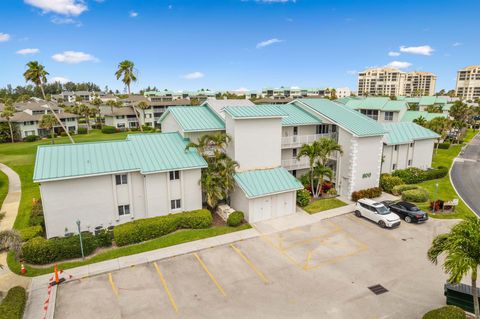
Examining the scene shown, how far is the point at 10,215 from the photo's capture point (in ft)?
98.6

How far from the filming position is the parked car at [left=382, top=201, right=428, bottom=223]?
2793cm

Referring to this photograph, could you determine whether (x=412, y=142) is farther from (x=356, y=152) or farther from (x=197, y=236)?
(x=197, y=236)

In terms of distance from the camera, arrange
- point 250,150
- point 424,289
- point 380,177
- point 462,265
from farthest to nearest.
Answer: point 380,177 → point 250,150 → point 424,289 → point 462,265

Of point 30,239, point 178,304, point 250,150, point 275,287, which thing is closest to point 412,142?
point 250,150

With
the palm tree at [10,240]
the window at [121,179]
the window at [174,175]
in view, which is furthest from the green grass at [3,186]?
Result: the window at [174,175]

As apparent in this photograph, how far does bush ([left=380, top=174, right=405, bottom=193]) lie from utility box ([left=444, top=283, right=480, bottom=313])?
2083 cm

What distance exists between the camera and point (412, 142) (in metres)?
41.3

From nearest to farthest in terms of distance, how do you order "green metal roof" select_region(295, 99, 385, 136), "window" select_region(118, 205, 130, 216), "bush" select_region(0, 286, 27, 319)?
"bush" select_region(0, 286, 27, 319) < "window" select_region(118, 205, 130, 216) < "green metal roof" select_region(295, 99, 385, 136)

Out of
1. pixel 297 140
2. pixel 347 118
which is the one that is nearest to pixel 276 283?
pixel 297 140

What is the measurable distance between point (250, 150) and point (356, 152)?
467 inches

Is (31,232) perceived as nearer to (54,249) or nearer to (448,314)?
(54,249)

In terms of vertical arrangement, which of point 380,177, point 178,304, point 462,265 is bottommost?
point 178,304

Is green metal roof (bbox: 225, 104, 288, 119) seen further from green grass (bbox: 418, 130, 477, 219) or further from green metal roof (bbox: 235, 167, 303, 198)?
green grass (bbox: 418, 130, 477, 219)

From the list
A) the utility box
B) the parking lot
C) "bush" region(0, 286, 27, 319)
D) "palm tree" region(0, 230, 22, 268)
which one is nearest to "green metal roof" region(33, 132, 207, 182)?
"palm tree" region(0, 230, 22, 268)
